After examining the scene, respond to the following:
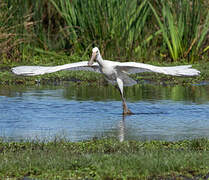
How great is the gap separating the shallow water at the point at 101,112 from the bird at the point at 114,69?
1.73 ft

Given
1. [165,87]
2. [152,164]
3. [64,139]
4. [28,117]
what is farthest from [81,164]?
[165,87]

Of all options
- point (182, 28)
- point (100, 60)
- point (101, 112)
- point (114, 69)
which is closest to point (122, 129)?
point (101, 112)

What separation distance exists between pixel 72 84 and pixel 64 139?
278 inches

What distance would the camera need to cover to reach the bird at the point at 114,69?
10.0 meters

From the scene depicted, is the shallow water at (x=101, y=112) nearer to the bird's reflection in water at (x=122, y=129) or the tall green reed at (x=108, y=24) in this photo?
the bird's reflection in water at (x=122, y=129)

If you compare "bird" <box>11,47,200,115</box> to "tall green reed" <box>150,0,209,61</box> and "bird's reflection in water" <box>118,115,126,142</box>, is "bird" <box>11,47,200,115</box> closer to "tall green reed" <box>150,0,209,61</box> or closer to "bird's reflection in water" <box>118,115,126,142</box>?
"bird's reflection in water" <box>118,115,126,142</box>

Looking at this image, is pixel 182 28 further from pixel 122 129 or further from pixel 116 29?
pixel 122 129

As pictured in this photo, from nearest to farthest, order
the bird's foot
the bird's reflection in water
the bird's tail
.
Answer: the bird's reflection in water → the bird's tail → the bird's foot

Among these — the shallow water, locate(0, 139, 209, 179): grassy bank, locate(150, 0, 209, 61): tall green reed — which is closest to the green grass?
locate(150, 0, 209, 61): tall green reed

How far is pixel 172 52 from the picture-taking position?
18.4m

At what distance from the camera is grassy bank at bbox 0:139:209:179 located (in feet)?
19.3

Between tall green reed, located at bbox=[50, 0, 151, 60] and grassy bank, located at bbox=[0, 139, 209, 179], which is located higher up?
tall green reed, located at bbox=[50, 0, 151, 60]

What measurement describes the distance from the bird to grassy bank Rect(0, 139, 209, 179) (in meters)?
2.90

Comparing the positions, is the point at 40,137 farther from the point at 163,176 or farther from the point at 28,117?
the point at 163,176
